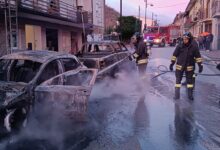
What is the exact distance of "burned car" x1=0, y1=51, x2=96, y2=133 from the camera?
563 centimetres

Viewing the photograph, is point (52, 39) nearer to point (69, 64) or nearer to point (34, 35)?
point (34, 35)

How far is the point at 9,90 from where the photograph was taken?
5926 millimetres

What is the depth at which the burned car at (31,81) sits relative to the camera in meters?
5.63

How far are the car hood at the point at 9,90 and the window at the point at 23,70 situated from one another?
644mm

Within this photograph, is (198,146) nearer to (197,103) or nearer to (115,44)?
(197,103)

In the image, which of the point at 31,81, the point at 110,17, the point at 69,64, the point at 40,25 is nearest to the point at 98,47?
the point at 69,64

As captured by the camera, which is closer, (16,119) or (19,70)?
(16,119)

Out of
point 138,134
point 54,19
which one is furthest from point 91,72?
point 54,19

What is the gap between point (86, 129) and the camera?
6664 mm

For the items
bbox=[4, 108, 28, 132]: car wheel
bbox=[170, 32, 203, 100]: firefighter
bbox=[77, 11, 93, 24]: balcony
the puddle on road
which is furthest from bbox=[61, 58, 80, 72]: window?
bbox=[77, 11, 93, 24]: balcony

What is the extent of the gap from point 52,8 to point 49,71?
17370 mm

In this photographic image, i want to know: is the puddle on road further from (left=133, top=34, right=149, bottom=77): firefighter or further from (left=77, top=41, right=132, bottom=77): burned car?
(left=133, top=34, right=149, bottom=77): firefighter

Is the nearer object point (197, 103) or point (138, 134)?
point (138, 134)

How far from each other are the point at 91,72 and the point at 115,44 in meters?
6.45
